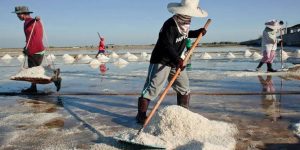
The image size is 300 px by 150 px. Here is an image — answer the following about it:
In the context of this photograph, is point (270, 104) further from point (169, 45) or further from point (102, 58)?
point (102, 58)

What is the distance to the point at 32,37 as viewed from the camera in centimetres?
759

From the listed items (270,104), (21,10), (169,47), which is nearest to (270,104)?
(270,104)

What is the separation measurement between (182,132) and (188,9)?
1.56 meters

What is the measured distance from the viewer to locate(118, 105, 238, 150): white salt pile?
3559 mm

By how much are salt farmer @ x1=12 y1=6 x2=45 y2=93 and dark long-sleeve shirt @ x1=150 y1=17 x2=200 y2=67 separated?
3.78 meters

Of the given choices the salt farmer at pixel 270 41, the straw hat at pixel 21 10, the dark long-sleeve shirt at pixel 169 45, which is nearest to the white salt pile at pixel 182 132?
the dark long-sleeve shirt at pixel 169 45

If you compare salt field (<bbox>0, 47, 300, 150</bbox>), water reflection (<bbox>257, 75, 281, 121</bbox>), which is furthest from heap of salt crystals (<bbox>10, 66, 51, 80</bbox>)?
water reflection (<bbox>257, 75, 281, 121</bbox>)

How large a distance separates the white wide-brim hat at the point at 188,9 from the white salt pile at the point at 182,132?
120 cm

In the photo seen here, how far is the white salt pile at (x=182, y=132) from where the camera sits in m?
3.56

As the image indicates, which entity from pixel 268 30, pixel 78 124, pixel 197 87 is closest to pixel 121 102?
pixel 78 124

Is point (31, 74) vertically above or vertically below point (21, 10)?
below

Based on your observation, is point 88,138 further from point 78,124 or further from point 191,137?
point 191,137

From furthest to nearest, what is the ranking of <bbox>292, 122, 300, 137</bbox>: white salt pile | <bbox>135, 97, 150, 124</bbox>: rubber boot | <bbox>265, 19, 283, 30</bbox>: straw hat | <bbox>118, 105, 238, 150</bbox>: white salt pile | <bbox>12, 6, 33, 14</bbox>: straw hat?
<bbox>265, 19, 283, 30</bbox>: straw hat, <bbox>12, 6, 33, 14</bbox>: straw hat, <bbox>135, 97, 150, 124</bbox>: rubber boot, <bbox>292, 122, 300, 137</bbox>: white salt pile, <bbox>118, 105, 238, 150</bbox>: white salt pile

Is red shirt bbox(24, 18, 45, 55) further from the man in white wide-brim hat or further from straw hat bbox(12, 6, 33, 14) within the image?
the man in white wide-brim hat
